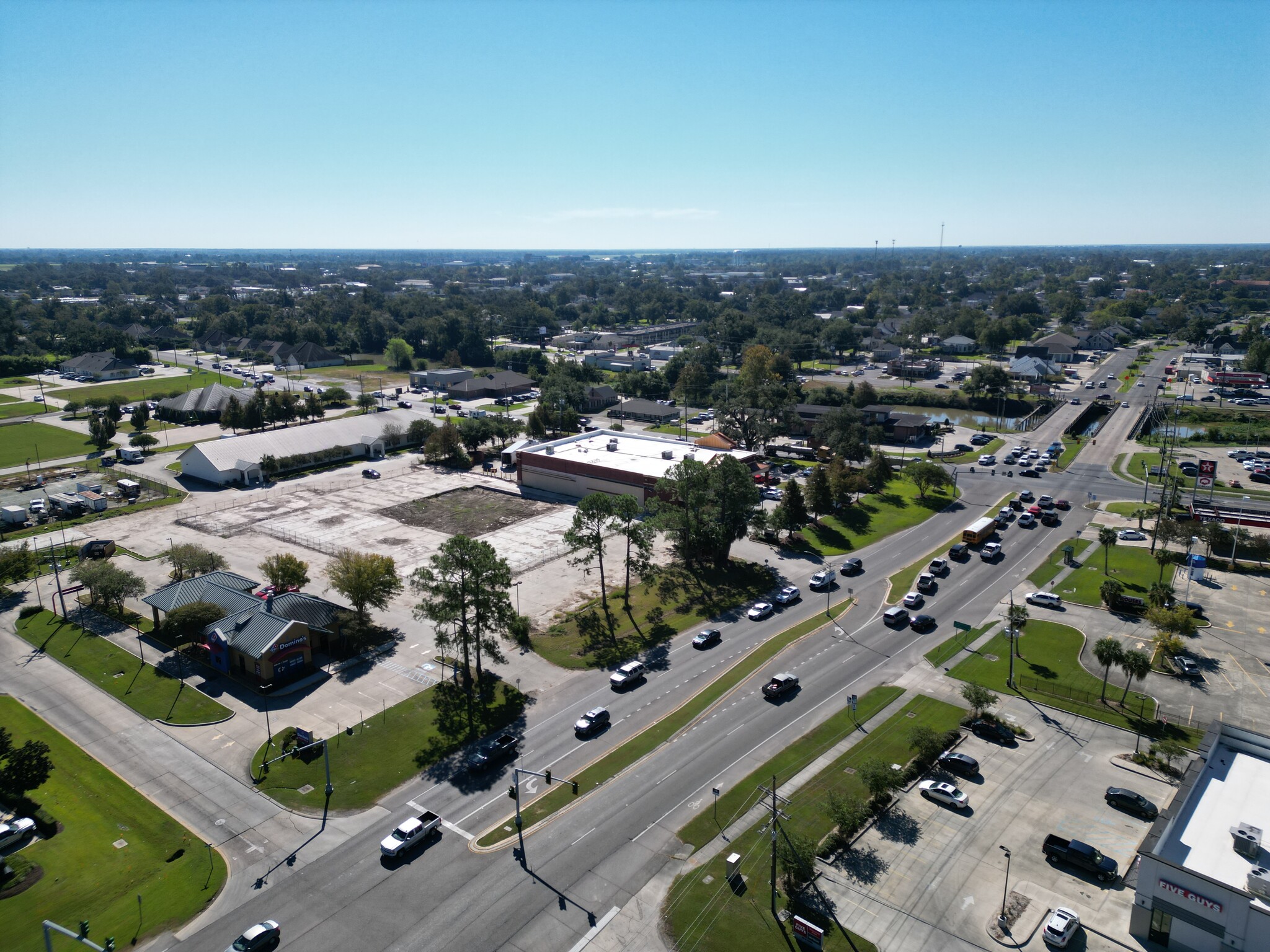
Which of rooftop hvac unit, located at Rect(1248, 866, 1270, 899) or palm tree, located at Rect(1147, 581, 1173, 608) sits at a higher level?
rooftop hvac unit, located at Rect(1248, 866, 1270, 899)

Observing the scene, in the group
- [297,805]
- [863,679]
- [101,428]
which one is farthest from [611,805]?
[101,428]

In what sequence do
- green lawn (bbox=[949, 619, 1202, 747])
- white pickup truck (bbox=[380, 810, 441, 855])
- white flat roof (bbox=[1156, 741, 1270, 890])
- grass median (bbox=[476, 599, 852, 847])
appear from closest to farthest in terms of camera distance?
white flat roof (bbox=[1156, 741, 1270, 890]), white pickup truck (bbox=[380, 810, 441, 855]), grass median (bbox=[476, 599, 852, 847]), green lawn (bbox=[949, 619, 1202, 747])

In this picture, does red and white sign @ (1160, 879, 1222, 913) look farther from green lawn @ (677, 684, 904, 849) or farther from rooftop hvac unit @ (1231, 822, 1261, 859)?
green lawn @ (677, 684, 904, 849)

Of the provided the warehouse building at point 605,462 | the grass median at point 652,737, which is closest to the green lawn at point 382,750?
the grass median at point 652,737

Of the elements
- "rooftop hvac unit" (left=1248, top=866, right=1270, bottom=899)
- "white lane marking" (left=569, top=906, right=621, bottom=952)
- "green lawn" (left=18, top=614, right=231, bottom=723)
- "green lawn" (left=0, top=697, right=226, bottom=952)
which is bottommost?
"green lawn" (left=0, top=697, right=226, bottom=952)

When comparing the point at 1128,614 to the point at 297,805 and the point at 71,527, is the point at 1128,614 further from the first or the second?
the point at 71,527

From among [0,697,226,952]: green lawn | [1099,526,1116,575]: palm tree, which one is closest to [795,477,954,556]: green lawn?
[1099,526,1116,575]: palm tree

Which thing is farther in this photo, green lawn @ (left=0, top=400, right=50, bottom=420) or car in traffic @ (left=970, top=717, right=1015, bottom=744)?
green lawn @ (left=0, top=400, right=50, bottom=420)
